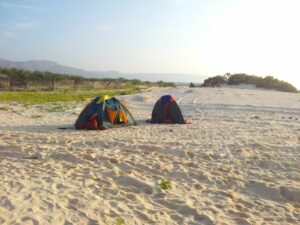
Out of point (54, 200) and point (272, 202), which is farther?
point (272, 202)

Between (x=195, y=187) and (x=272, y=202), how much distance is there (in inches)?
52.7

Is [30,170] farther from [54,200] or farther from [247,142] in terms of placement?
[247,142]

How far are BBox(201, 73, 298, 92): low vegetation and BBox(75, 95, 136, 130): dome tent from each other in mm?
35808

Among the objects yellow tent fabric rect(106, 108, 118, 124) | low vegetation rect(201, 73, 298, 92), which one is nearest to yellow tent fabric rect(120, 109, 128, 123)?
yellow tent fabric rect(106, 108, 118, 124)

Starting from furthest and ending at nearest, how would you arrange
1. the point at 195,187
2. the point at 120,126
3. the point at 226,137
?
1. the point at 120,126
2. the point at 226,137
3. the point at 195,187

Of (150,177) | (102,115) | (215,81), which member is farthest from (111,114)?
(215,81)

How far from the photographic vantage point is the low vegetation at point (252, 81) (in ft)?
151

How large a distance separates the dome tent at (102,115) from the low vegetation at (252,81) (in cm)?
3581

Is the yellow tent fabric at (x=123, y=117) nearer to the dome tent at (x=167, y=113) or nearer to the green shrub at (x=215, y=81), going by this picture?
the dome tent at (x=167, y=113)

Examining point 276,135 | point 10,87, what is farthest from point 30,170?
point 10,87

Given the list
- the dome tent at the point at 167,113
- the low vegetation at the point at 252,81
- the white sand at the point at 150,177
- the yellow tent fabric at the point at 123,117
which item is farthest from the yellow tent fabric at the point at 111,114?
the low vegetation at the point at 252,81

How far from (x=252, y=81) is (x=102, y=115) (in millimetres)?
39517

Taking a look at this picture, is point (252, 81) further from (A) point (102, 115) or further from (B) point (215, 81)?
(A) point (102, 115)

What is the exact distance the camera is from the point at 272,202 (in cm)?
604
